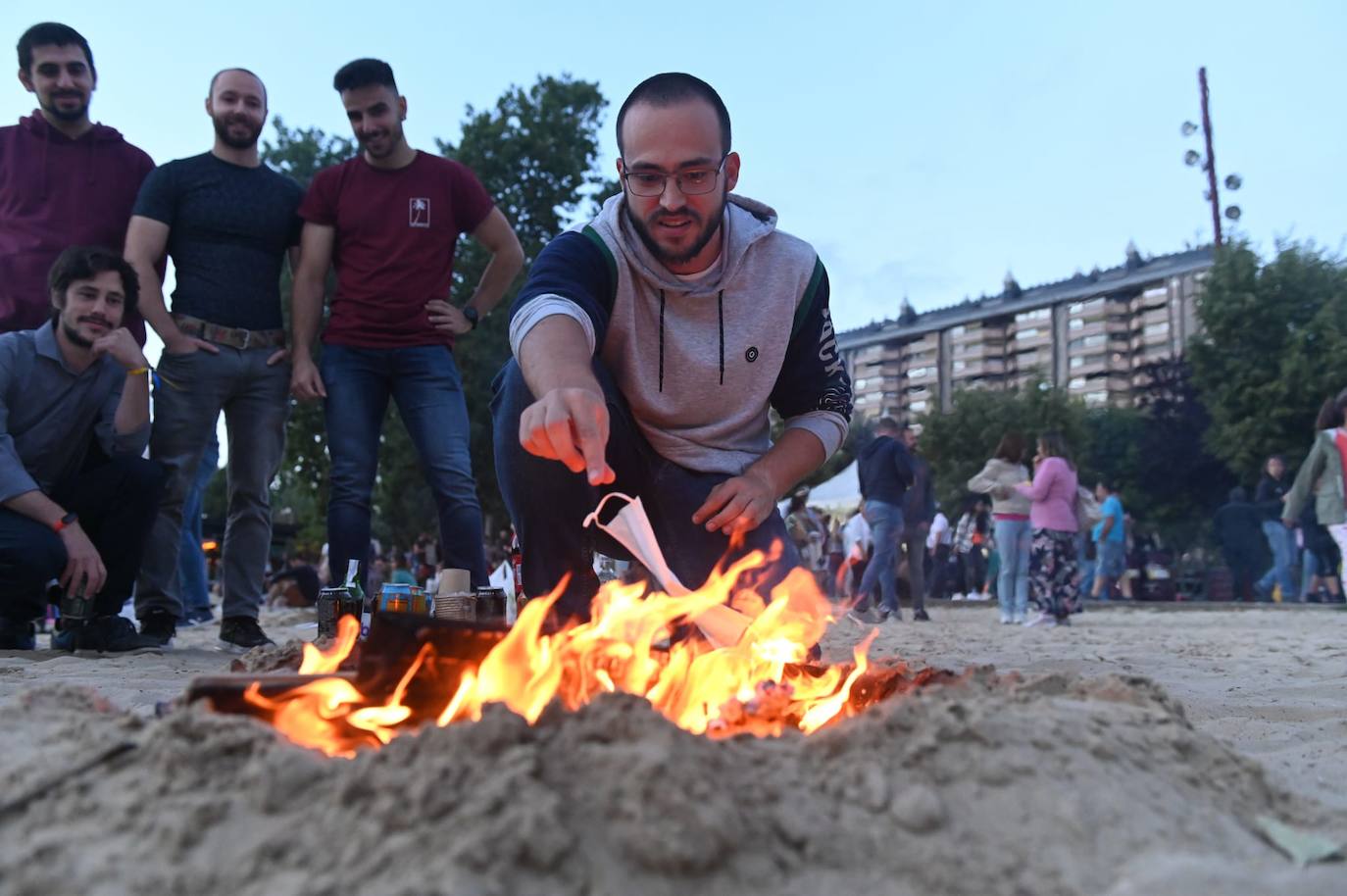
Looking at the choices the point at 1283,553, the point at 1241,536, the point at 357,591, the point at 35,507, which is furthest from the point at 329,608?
the point at 1241,536

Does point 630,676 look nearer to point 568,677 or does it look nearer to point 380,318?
point 568,677

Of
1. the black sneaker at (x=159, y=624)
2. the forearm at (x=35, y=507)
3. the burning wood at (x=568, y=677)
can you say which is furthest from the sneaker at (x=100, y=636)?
the burning wood at (x=568, y=677)

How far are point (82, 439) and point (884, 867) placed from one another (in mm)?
4327

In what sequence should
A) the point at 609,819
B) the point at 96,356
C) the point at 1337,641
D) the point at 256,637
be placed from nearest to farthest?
the point at 609,819, the point at 96,356, the point at 256,637, the point at 1337,641

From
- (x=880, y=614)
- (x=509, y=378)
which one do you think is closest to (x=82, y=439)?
(x=509, y=378)

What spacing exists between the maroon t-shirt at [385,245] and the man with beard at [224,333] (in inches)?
13.1

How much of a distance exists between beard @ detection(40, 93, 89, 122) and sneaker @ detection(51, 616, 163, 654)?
2263 mm

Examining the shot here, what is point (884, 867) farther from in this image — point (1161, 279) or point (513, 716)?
point (1161, 279)

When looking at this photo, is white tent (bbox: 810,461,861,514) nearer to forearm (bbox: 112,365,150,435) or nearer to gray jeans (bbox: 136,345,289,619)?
gray jeans (bbox: 136,345,289,619)

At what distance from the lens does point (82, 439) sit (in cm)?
471

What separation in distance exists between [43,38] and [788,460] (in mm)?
3973

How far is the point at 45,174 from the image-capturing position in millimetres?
4992

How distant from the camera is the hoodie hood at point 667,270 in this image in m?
3.30

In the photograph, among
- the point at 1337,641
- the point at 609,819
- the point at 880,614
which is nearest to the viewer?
the point at 609,819
